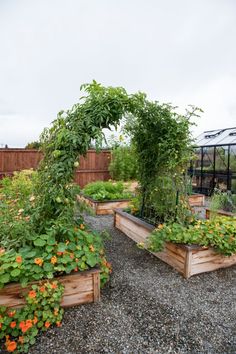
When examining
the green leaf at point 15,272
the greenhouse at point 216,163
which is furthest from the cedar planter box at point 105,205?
the green leaf at point 15,272

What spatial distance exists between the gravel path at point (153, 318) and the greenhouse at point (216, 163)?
3831 millimetres

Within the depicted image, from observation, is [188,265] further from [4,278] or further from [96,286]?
[4,278]

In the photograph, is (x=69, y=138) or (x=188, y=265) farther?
(x=188, y=265)

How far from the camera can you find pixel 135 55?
464 centimetres

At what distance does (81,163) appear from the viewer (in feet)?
25.2

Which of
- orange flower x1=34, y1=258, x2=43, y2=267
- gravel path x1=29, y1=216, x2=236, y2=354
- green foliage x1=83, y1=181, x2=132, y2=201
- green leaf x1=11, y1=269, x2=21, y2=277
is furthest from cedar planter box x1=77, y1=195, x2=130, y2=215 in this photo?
green leaf x1=11, y1=269, x2=21, y2=277

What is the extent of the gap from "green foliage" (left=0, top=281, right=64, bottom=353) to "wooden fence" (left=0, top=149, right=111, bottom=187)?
5.25m

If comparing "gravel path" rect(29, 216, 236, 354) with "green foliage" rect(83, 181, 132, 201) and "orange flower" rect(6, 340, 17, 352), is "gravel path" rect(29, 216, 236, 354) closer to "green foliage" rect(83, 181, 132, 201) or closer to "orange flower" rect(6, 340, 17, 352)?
"orange flower" rect(6, 340, 17, 352)

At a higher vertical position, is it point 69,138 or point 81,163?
point 69,138

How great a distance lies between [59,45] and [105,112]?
315 cm

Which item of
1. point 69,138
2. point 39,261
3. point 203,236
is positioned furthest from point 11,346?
point 203,236

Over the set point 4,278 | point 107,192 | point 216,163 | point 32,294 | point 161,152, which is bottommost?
point 32,294

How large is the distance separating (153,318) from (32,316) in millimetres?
939

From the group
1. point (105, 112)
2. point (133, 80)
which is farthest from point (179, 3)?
point (105, 112)
